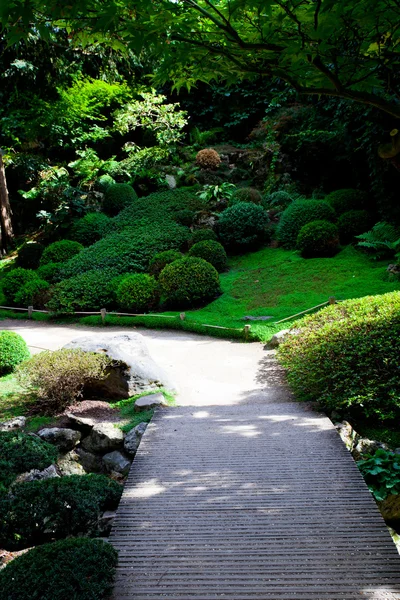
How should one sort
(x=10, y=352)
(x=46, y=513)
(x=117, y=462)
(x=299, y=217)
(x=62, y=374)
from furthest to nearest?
(x=299, y=217), (x=10, y=352), (x=62, y=374), (x=117, y=462), (x=46, y=513)


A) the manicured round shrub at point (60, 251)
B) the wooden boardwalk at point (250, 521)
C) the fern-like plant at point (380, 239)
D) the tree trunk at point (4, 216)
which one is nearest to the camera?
the wooden boardwalk at point (250, 521)

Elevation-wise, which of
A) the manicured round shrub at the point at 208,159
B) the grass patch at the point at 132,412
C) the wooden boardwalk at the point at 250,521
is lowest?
the wooden boardwalk at the point at 250,521

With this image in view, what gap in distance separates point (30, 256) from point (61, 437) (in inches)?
517

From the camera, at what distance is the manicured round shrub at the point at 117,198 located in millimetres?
20078

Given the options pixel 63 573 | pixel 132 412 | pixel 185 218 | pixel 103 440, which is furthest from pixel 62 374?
pixel 185 218

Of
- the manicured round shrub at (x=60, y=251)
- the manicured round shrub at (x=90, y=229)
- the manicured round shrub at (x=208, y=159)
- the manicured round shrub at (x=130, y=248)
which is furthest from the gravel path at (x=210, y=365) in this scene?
the manicured round shrub at (x=208, y=159)

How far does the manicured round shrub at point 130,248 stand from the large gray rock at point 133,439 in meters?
9.77

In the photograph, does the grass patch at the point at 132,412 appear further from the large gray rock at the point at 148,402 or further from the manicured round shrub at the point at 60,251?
the manicured round shrub at the point at 60,251

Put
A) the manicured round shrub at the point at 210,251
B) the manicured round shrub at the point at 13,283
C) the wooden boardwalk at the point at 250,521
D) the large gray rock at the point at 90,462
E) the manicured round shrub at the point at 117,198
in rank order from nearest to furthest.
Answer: the wooden boardwalk at the point at 250,521 < the large gray rock at the point at 90,462 < the manicured round shrub at the point at 210,251 < the manicured round shrub at the point at 13,283 < the manicured round shrub at the point at 117,198

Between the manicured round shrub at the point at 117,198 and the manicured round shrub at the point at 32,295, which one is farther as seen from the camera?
the manicured round shrub at the point at 117,198

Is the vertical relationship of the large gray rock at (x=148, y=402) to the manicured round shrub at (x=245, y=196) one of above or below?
below

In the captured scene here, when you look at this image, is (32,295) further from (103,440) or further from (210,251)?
(103,440)

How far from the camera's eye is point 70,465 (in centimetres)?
589

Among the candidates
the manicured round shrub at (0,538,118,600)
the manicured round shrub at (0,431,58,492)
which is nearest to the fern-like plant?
the manicured round shrub at (0,431,58,492)
